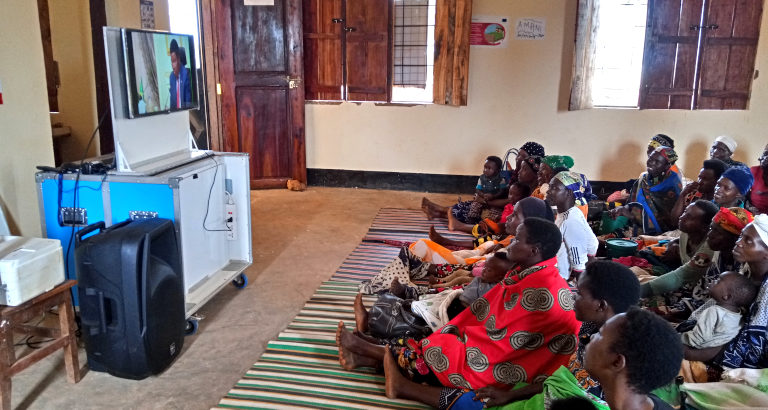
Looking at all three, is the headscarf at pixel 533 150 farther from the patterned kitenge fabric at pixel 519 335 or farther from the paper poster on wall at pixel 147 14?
the paper poster on wall at pixel 147 14

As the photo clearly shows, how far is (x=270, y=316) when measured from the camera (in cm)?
369

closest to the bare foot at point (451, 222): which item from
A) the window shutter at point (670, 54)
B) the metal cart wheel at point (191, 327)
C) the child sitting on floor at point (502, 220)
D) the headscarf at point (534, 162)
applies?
the child sitting on floor at point (502, 220)

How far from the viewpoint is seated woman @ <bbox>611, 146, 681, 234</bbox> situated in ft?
15.3

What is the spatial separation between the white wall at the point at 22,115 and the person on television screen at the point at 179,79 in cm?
82

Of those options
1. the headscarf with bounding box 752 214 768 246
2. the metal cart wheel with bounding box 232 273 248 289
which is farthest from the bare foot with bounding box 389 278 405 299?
the headscarf with bounding box 752 214 768 246

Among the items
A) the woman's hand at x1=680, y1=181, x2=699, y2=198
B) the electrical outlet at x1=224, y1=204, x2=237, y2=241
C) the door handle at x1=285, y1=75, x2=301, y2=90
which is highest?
the door handle at x1=285, y1=75, x2=301, y2=90

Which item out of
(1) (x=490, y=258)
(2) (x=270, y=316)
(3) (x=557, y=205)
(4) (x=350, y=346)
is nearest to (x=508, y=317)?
(1) (x=490, y=258)

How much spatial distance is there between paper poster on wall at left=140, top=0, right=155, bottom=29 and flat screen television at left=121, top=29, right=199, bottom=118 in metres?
1.54

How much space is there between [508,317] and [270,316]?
1.77 m

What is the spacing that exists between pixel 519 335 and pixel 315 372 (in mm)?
1116

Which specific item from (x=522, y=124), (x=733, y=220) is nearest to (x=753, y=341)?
(x=733, y=220)

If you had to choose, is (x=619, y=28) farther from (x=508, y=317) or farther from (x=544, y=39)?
(x=508, y=317)

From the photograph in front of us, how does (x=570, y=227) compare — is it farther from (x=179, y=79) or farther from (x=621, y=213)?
(x=179, y=79)

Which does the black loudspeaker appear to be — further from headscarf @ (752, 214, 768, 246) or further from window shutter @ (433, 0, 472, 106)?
window shutter @ (433, 0, 472, 106)
